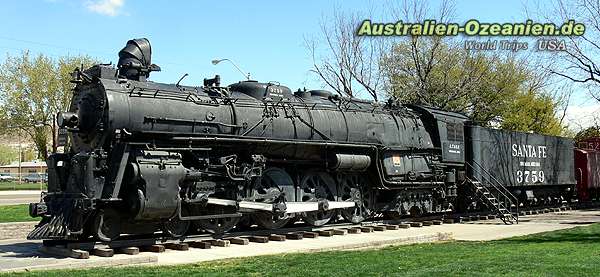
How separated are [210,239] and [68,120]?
3912mm

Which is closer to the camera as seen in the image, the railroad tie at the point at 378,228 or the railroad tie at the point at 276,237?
the railroad tie at the point at 276,237

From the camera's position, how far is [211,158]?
14.0 metres

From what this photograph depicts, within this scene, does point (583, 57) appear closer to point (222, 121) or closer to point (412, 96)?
point (412, 96)

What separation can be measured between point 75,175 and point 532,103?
39.2 metres

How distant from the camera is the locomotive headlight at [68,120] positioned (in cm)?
1301

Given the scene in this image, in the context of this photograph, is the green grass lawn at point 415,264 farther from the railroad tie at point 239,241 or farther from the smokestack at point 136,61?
the smokestack at point 136,61

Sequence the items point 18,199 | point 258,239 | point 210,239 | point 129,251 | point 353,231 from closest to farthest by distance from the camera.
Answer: point 129,251, point 210,239, point 258,239, point 353,231, point 18,199

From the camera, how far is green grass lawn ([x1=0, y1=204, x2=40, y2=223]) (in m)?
20.0

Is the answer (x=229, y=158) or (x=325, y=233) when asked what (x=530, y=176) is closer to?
(x=325, y=233)

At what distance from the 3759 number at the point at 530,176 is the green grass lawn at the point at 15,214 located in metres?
17.4

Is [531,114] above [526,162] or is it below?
above

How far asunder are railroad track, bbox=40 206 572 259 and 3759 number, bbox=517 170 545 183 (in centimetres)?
659

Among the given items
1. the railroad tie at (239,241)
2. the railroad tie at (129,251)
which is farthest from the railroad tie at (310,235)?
the railroad tie at (129,251)

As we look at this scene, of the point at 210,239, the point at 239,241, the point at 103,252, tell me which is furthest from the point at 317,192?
the point at 103,252
